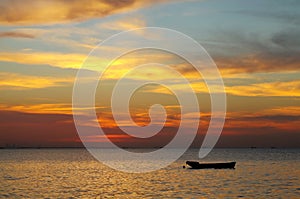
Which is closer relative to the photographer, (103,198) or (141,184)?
(103,198)

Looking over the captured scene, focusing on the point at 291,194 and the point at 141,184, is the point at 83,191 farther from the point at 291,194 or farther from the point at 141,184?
the point at 291,194

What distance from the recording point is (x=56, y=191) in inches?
2628

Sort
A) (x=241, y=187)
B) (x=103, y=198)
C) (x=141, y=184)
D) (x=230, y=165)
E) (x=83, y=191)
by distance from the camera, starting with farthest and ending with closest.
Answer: (x=230, y=165) < (x=141, y=184) < (x=241, y=187) < (x=83, y=191) < (x=103, y=198)

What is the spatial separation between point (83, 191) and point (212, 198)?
1906 centimetres

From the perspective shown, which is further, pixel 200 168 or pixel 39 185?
pixel 200 168

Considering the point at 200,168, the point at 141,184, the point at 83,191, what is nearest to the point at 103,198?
the point at 83,191

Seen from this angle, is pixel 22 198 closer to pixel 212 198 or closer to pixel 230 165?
pixel 212 198

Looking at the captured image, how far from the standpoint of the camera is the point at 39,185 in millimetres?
76062

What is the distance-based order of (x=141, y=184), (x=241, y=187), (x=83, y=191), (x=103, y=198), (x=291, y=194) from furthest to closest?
1. (x=141, y=184)
2. (x=241, y=187)
3. (x=83, y=191)
4. (x=291, y=194)
5. (x=103, y=198)

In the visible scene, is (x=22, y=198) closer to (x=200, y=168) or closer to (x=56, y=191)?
(x=56, y=191)

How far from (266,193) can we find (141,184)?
2152 cm

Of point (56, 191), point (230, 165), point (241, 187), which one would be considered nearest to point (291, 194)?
point (241, 187)

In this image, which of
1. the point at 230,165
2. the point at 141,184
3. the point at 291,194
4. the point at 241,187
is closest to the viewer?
the point at 291,194

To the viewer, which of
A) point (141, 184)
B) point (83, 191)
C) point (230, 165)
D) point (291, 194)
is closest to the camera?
point (291, 194)
